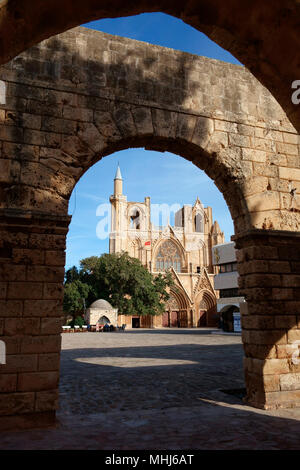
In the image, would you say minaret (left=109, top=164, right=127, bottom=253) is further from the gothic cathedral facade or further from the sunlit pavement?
the sunlit pavement

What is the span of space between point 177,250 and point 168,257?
1.97m

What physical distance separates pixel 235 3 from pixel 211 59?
4368mm

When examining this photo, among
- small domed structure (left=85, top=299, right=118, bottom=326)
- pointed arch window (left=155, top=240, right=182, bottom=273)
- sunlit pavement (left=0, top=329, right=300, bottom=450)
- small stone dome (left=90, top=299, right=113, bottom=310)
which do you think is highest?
pointed arch window (left=155, top=240, right=182, bottom=273)

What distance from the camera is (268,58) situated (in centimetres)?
315

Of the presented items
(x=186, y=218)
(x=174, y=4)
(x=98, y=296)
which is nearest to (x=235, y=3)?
(x=174, y=4)

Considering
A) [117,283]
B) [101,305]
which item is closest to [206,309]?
[117,283]

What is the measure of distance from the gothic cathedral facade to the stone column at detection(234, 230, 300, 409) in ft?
128

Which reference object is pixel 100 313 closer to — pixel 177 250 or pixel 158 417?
pixel 177 250

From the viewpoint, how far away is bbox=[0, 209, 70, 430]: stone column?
4609mm

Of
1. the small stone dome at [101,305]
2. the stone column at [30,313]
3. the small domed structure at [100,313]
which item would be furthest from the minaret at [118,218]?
the stone column at [30,313]

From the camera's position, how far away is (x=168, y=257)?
53312mm

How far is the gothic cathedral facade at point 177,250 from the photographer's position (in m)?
47.1

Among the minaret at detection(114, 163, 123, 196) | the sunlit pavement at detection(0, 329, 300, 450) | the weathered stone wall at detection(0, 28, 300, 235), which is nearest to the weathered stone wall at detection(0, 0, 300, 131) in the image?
the weathered stone wall at detection(0, 28, 300, 235)
